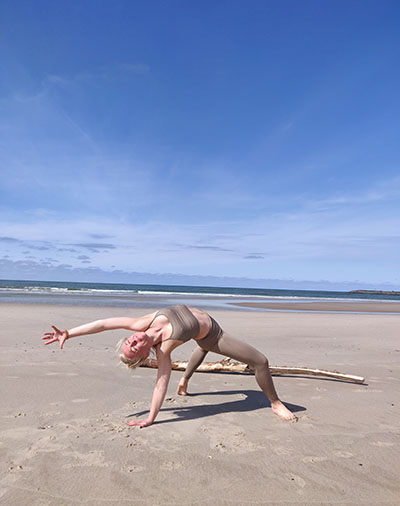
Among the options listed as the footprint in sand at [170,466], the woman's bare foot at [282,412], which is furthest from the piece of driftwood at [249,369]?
the footprint in sand at [170,466]

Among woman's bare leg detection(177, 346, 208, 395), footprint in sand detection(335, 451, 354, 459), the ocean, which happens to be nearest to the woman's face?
woman's bare leg detection(177, 346, 208, 395)

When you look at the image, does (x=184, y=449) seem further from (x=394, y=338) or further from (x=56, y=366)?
(x=394, y=338)

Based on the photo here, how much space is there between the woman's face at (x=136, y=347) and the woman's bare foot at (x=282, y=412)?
Answer: 200 cm

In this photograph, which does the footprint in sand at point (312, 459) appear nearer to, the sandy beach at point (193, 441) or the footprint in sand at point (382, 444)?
the sandy beach at point (193, 441)

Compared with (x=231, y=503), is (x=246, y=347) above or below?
above

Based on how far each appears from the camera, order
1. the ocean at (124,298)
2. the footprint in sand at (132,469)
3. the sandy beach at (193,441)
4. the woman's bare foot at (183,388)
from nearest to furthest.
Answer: the sandy beach at (193,441), the footprint in sand at (132,469), the woman's bare foot at (183,388), the ocean at (124,298)

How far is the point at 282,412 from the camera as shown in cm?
475

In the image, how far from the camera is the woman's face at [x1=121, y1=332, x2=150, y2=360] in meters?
3.98

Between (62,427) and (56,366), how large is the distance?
3234 mm

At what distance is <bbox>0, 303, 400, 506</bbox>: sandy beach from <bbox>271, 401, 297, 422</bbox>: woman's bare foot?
109mm

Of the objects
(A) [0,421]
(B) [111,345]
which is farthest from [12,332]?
(A) [0,421]

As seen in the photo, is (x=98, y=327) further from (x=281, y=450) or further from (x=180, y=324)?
(x=281, y=450)

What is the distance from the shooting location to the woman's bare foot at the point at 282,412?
15.3ft

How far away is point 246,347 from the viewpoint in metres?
4.70
